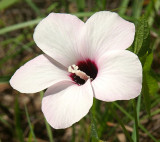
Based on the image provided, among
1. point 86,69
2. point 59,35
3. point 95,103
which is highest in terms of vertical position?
point 59,35

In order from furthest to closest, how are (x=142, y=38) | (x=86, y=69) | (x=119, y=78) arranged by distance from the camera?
(x=86, y=69)
(x=142, y=38)
(x=119, y=78)

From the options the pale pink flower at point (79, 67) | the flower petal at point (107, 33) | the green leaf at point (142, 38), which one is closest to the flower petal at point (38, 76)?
the pale pink flower at point (79, 67)

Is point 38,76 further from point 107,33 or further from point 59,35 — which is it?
point 107,33

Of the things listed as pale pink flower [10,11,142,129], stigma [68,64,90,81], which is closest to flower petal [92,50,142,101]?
pale pink flower [10,11,142,129]

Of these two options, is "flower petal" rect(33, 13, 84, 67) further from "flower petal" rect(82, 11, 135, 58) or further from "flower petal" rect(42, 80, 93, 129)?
"flower petal" rect(42, 80, 93, 129)

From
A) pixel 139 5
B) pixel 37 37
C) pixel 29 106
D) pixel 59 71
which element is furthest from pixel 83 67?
pixel 29 106

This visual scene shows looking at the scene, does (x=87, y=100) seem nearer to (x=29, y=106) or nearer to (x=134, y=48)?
(x=134, y=48)

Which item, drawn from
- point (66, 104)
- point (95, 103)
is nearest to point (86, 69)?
point (95, 103)
